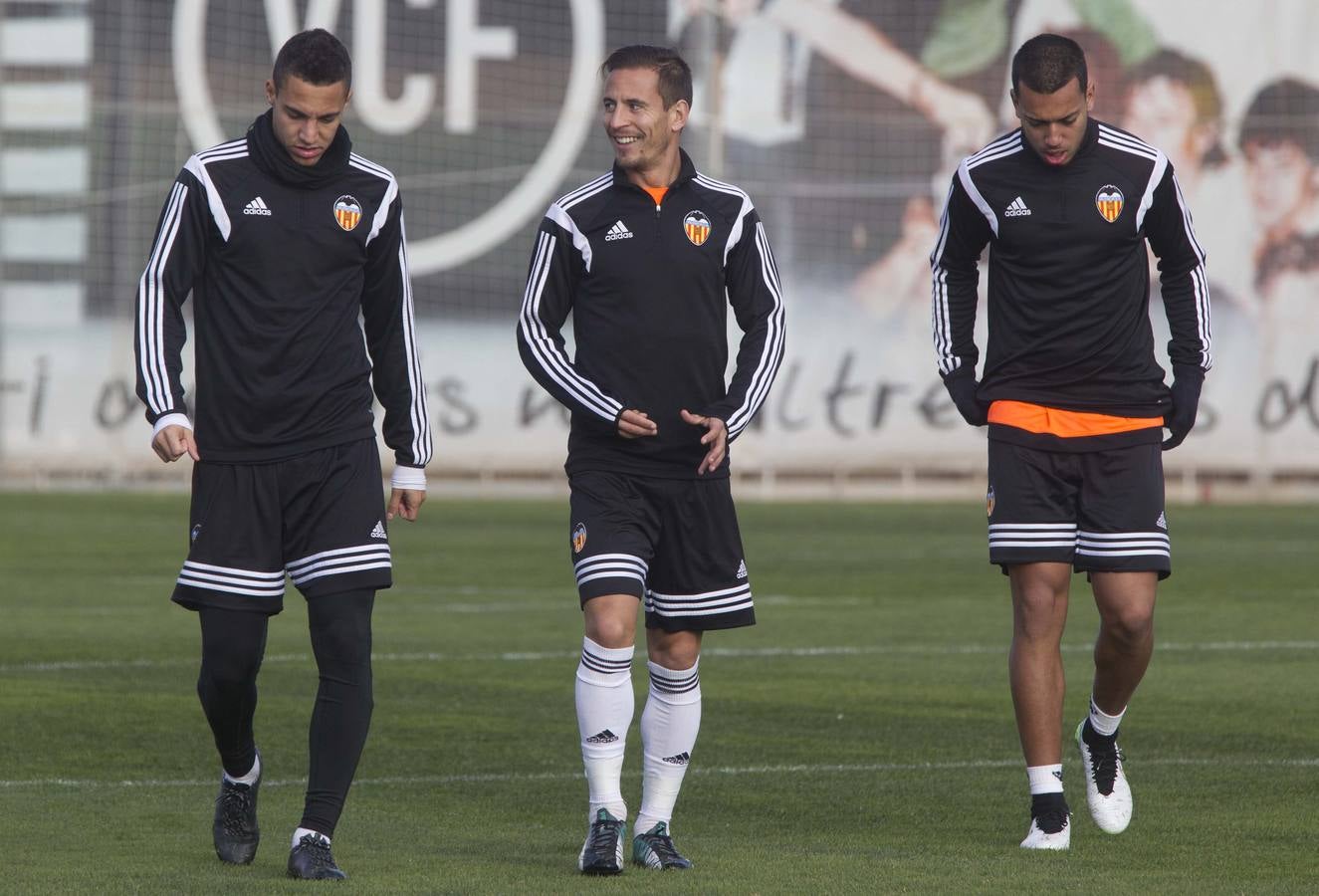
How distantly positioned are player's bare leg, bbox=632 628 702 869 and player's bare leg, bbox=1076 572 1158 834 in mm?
1177

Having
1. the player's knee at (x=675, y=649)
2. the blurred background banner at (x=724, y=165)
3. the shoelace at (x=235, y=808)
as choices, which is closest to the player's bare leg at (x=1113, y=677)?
the player's knee at (x=675, y=649)

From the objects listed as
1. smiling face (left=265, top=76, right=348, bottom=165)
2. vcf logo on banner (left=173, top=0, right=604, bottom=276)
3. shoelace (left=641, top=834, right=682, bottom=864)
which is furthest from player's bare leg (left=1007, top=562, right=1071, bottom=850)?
vcf logo on banner (left=173, top=0, right=604, bottom=276)

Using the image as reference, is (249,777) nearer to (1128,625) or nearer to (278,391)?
(278,391)

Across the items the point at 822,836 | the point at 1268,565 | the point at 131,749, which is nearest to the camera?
the point at 822,836

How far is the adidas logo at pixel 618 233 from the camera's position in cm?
595

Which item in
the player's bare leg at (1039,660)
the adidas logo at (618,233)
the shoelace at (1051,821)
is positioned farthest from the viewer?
the player's bare leg at (1039,660)

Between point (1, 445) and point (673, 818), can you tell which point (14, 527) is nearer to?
point (1, 445)

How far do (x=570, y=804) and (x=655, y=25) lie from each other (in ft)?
84.6

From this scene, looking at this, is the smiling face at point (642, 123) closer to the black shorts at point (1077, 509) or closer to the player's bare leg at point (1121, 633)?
the black shorts at point (1077, 509)

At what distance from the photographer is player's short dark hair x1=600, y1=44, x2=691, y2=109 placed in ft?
19.3

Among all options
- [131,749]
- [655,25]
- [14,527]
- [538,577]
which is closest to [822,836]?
[131,749]

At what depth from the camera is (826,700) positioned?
31.0 ft

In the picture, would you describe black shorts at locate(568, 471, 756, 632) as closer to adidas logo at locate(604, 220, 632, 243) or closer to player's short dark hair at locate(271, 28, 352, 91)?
adidas logo at locate(604, 220, 632, 243)

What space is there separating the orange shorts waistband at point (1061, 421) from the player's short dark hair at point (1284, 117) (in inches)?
1029
